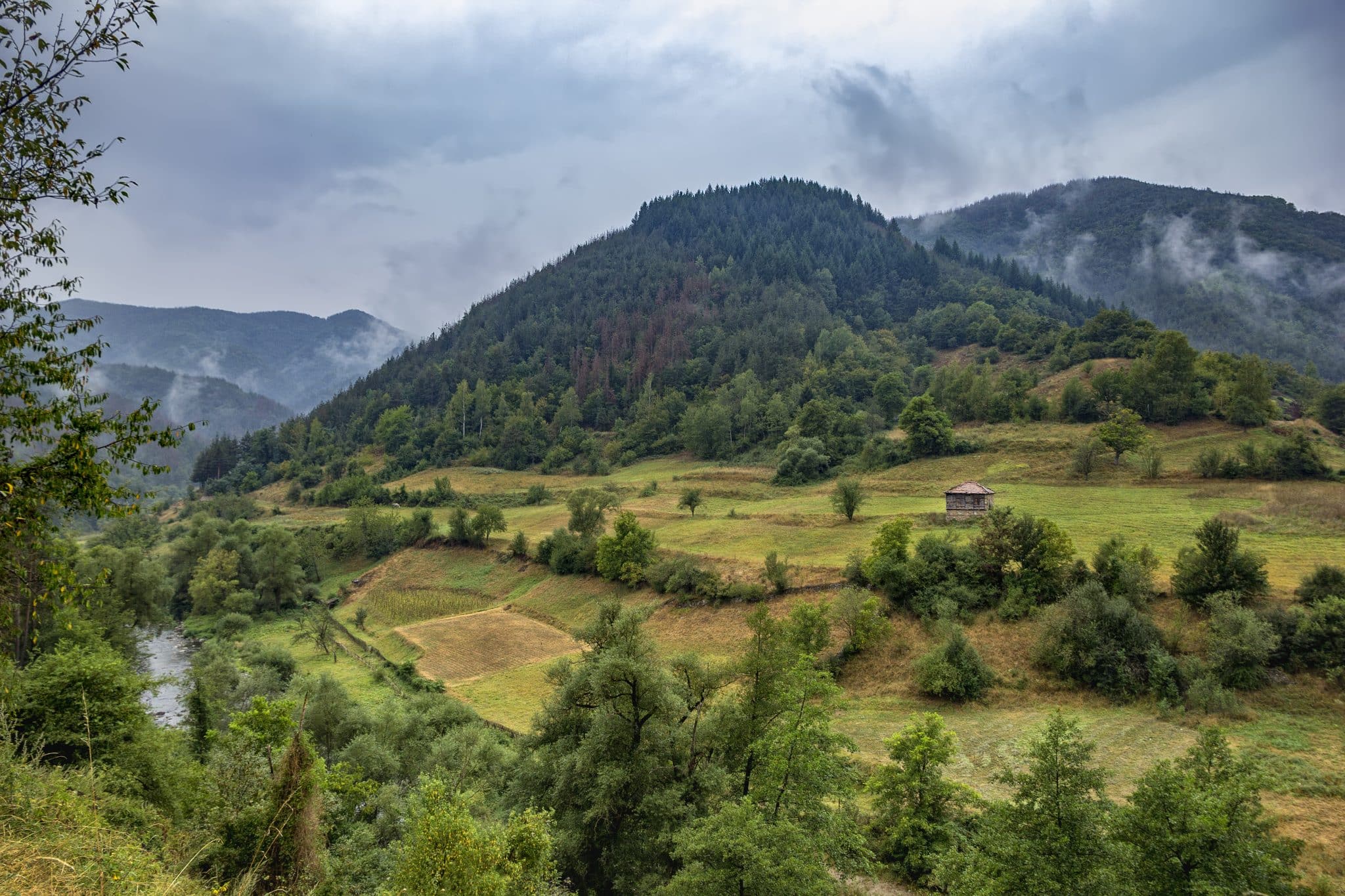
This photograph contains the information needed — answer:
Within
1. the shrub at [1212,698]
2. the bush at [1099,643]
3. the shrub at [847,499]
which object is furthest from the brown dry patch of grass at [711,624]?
the shrub at [847,499]

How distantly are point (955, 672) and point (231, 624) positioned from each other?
6111 centimetres

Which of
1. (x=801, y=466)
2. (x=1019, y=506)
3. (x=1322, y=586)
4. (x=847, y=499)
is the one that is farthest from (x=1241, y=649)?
(x=801, y=466)

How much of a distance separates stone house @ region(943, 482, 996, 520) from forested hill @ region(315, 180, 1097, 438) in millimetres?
73134

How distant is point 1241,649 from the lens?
24.7 m

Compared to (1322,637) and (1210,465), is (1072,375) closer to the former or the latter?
(1210,465)

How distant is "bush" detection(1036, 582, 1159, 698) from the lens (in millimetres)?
27312

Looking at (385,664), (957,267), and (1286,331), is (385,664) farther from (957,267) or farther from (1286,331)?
(1286,331)

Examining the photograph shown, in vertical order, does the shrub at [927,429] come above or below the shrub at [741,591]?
above

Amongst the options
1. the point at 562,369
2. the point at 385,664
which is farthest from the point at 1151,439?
the point at 562,369

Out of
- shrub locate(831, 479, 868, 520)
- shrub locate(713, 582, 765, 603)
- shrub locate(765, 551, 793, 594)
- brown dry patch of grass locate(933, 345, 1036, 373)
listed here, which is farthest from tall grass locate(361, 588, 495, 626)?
brown dry patch of grass locate(933, 345, 1036, 373)

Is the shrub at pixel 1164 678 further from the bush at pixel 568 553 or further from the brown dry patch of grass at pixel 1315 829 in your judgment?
the bush at pixel 568 553

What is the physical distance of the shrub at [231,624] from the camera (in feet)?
181

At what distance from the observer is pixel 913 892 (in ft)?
57.4

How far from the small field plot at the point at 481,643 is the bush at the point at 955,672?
23.6m
